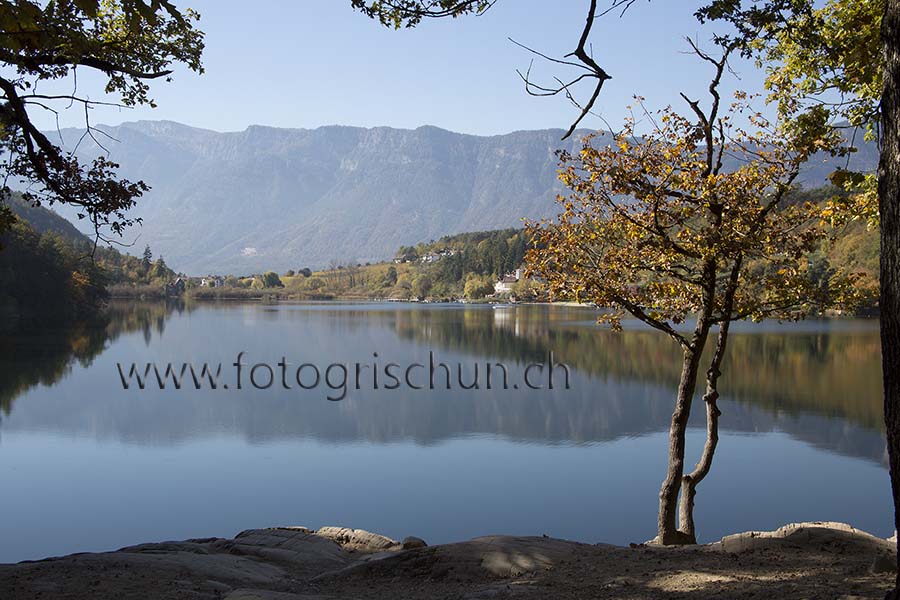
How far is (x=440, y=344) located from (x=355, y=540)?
38684 millimetres

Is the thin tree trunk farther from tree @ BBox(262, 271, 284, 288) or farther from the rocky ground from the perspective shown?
tree @ BBox(262, 271, 284, 288)

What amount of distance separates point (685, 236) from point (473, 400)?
18.6 meters

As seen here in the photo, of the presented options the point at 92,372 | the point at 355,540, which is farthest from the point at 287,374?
the point at 355,540

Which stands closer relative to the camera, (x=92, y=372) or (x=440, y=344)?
(x=92, y=372)

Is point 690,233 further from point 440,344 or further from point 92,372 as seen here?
point 440,344

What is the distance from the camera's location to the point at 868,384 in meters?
28.5

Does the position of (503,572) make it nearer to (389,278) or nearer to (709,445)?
(709,445)

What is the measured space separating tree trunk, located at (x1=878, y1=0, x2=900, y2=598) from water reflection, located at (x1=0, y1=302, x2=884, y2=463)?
16.5 meters

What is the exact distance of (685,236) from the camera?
9.12m

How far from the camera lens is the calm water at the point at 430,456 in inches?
536

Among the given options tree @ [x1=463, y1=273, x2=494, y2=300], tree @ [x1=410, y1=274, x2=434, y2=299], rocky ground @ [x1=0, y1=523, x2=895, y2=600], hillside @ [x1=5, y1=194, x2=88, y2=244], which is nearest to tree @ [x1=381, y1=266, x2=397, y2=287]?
tree @ [x1=410, y1=274, x2=434, y2=299]

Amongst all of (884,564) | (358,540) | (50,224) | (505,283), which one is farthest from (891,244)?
(50,224)

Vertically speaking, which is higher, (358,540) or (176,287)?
(176,287)

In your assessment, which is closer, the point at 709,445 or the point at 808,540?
the point at 808,540
